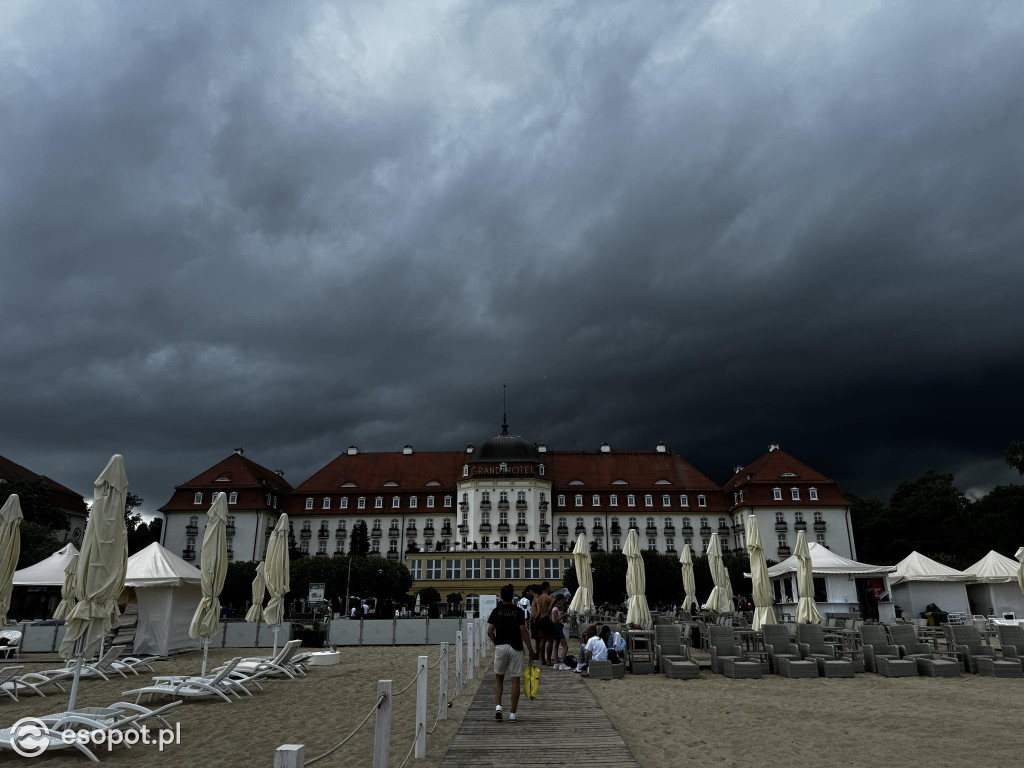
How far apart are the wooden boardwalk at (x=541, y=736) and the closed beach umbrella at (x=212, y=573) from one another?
681 cm

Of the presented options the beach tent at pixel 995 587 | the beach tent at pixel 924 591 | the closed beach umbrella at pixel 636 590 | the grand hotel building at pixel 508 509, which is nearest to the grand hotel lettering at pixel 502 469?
the grand hotel building at pixel 508 509

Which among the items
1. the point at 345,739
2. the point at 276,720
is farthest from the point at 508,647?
the point at 345,739

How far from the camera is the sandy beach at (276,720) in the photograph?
25.0 feet

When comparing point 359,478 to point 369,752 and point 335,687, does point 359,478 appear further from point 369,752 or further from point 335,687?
point 369,752

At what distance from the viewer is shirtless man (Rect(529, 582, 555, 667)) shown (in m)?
14.0

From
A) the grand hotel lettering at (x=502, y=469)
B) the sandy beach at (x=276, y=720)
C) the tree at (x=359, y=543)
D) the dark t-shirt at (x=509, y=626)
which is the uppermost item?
the grand hotel lettering at (x=502, y=469)

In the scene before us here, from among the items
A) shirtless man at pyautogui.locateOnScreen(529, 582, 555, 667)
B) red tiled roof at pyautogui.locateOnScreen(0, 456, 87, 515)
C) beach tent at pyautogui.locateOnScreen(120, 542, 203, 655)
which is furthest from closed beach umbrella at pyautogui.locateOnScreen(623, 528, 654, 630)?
red tiled roof at pyautogui.locateOnScreen(0, 456, 87, 515)

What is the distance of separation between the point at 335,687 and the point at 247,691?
1767 millimetres

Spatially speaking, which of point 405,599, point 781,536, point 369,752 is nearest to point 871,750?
point 369,752

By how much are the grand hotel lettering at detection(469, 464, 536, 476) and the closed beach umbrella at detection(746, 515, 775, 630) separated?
145 ft

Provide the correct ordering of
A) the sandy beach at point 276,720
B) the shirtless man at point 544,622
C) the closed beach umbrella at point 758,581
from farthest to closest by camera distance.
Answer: the closed beach umbrella at point 758,581, the shirtless man at point 544,622, the sandy beach at point 276,720

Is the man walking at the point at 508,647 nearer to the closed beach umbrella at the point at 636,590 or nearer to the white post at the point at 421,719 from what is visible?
the white post at the point at 421,719

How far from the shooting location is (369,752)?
784cm

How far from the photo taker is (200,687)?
1138 centimetres
